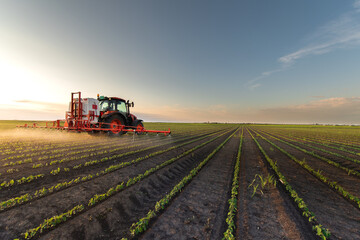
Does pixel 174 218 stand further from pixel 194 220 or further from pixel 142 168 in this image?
pixel 142 168

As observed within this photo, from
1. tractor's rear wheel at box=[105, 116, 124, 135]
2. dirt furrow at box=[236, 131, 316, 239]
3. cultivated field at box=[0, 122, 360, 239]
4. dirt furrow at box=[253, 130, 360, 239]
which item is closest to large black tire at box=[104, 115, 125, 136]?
tractor's rear wheel at box=[105, 116, 124, 135]

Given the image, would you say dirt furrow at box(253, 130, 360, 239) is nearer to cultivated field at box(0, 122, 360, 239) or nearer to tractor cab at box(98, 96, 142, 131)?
cultivated field at box(0, 122, 360, 239)

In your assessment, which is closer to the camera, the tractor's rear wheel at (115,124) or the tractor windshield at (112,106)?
the tractor's rear wheel at (115,124)

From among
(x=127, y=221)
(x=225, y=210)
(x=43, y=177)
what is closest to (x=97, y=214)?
(x=127, y=221)

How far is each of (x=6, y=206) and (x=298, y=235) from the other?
5.63 metres

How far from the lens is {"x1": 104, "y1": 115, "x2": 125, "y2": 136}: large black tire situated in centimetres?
1230

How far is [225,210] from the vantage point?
135 inches

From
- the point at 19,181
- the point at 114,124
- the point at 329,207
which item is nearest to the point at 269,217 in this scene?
the point at 329,207

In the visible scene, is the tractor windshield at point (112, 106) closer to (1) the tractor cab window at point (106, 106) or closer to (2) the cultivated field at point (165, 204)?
(1) the tractor cab window at point (106, 106)

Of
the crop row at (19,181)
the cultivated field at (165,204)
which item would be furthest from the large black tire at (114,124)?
the crop row at (19,181)

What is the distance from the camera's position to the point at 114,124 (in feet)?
40.5

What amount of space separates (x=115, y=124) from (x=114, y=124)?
0.34 ft

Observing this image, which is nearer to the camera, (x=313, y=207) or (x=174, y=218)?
(x=174, y=218)

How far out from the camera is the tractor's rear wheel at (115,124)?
12.3 m
